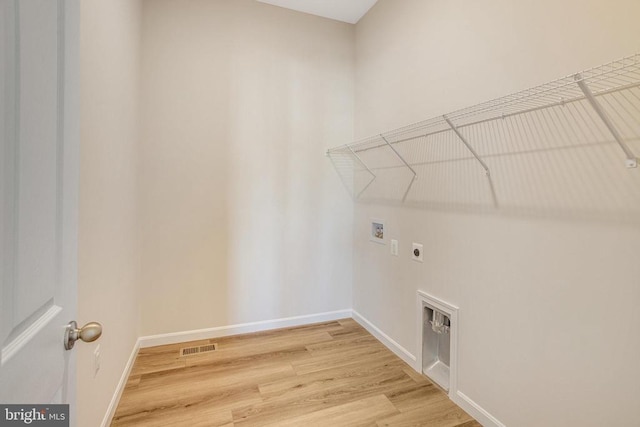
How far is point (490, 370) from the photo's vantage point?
5.07ft

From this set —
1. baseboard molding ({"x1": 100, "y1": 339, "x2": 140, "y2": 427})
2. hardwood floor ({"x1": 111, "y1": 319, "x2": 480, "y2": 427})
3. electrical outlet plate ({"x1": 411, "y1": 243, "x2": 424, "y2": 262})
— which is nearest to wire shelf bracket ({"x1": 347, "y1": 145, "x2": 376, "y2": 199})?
electrical outlet plate ({"x1": 411, "y1": 243, "x2": 424, "y2": 262})

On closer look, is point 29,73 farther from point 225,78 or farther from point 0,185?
point 225,78

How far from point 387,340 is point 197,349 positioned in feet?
5.11

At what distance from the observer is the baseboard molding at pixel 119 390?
4.98 feet

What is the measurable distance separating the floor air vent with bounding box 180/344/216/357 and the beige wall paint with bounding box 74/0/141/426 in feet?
1.26

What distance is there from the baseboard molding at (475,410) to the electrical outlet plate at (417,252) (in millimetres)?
829

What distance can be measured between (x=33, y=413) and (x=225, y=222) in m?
2.00

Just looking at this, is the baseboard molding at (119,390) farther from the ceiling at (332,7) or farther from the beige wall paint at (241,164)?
the ceiling at (332,7)

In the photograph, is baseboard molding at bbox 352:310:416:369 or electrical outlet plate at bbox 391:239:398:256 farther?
electrical outlet plate at bbox 391:239:398:256

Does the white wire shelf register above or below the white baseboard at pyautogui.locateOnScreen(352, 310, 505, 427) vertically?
above

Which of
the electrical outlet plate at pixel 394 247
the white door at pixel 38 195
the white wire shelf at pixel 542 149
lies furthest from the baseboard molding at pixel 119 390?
the white wire shelf at pixel 542 149

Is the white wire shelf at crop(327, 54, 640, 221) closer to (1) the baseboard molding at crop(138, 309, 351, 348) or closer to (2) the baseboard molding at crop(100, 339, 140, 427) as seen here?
(1) the baseboard molding at crop(138, 309, 351, 348)

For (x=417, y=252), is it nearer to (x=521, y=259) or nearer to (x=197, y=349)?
(x=521, y=259)

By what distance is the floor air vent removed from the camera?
227 centimetres
